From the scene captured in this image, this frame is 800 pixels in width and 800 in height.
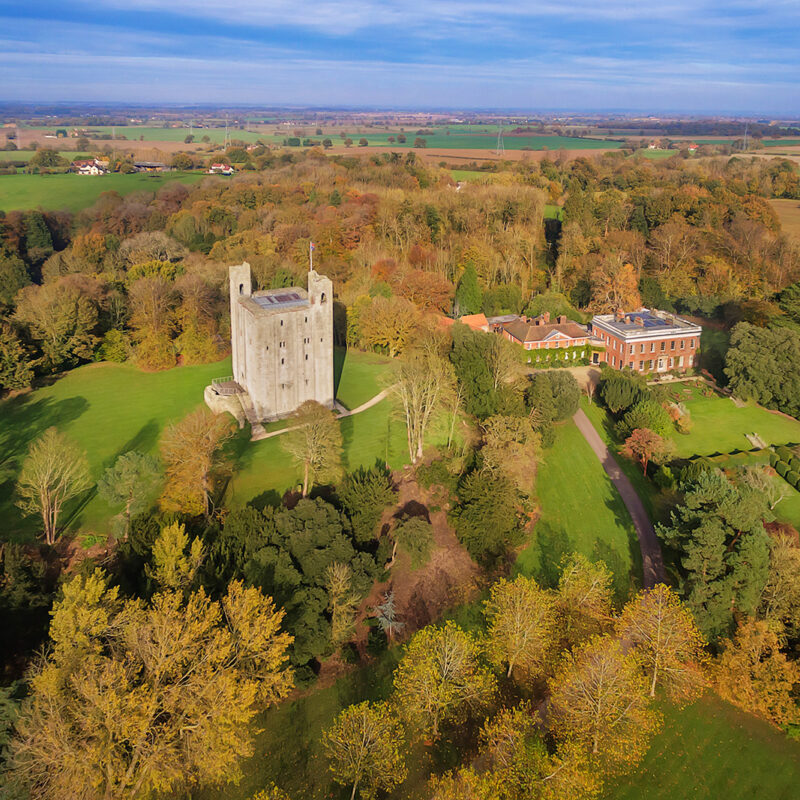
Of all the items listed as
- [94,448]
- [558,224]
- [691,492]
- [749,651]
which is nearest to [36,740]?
[94,448]

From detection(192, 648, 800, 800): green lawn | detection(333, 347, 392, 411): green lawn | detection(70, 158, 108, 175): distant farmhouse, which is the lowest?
detection(192, 648, 800, 800): green lawn

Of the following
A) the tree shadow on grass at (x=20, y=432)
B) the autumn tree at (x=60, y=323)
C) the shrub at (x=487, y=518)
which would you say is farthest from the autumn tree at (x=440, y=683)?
the autumn tree at (x=60, y=323)

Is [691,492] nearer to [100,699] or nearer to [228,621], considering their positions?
[228,621]

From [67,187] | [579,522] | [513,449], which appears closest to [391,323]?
[513,449]

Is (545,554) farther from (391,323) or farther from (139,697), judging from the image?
(391,323)

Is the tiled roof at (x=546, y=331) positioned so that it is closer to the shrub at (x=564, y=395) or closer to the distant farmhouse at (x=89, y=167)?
the shrub at (x=564, y=395)

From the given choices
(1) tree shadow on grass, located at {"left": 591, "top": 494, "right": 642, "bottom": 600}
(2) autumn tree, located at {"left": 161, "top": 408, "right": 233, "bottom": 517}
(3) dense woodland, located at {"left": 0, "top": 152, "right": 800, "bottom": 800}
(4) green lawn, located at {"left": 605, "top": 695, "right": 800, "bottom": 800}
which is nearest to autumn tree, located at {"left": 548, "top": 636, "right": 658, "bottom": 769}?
(3) dense woodland, located at {"left": 0, "top": 152, "right": 800, "bottom": 800}

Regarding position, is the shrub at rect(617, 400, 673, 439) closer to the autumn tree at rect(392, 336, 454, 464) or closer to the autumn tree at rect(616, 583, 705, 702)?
the autumn tree at rect(392, 336, 454, 464)

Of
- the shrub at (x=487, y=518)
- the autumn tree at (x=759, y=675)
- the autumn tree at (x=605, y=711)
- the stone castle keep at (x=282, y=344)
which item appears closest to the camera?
the autumn tree at (x=605, y=711)
